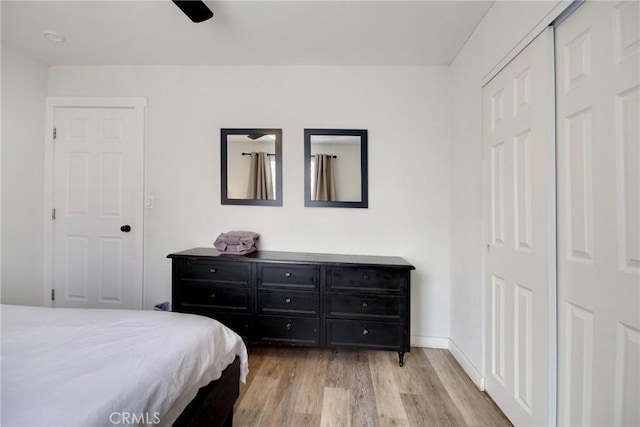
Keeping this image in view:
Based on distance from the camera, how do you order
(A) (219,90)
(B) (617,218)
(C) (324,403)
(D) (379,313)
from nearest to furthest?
1. (B) (617,218)
2. (C) (324,403)
3. (D) (379,313)
4. (A) (219,90)

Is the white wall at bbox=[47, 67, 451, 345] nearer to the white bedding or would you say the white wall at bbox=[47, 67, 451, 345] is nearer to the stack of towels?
the stack of towels

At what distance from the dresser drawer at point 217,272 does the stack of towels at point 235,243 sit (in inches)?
6.0

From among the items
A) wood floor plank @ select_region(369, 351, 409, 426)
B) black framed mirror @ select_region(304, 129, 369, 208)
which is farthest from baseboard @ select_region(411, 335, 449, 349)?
black framed mirror @ select_region(304, 129, 369, 208)

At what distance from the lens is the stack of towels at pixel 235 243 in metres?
2.26

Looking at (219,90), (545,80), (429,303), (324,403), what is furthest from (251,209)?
(545,80)

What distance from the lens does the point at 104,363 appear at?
32.5 inches

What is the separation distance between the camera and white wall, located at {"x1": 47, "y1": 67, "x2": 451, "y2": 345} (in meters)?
2.40

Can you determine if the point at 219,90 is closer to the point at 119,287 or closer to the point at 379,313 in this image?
the point at 119,287

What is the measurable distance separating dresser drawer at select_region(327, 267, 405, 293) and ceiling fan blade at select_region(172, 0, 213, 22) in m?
1.90

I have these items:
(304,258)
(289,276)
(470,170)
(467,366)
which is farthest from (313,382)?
(470,170)

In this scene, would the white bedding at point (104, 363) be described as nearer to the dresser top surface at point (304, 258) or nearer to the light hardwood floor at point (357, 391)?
the light hardwood floor at point (357, 391)

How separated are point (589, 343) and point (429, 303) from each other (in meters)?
1.37

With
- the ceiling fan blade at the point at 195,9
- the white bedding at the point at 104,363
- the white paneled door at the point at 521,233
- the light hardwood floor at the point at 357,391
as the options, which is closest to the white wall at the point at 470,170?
the white paneled door at the point at 521,233

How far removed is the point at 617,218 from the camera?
3.14 feet
